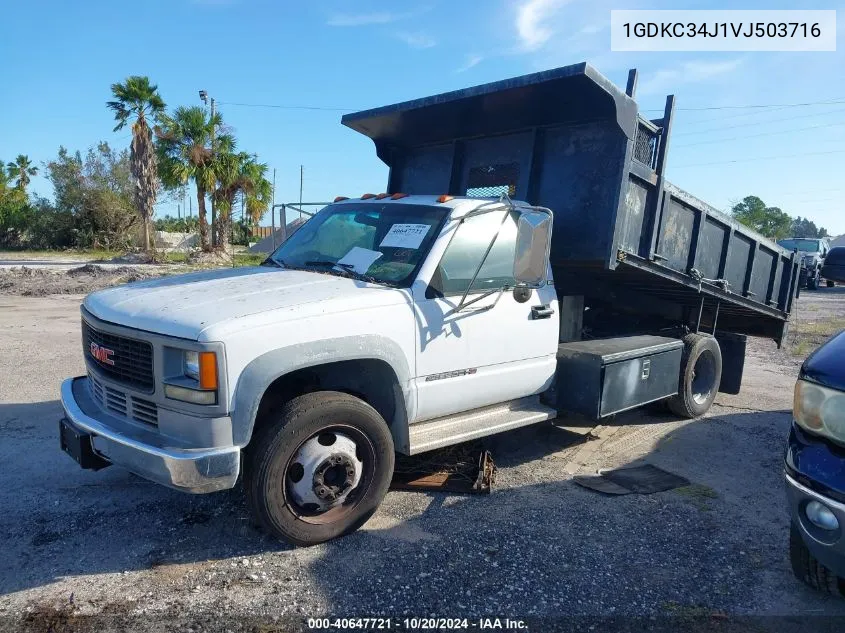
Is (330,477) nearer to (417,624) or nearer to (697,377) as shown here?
(417,624)

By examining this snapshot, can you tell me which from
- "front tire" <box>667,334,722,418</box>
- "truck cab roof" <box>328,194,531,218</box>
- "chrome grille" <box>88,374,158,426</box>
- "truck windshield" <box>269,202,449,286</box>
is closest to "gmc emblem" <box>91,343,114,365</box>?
"chrome grille" <box>88,374,158,426</box>

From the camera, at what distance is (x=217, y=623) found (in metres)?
2.88

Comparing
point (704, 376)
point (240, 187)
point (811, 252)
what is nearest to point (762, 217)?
point (811, 252)

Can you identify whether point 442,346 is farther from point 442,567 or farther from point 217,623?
point 217,623

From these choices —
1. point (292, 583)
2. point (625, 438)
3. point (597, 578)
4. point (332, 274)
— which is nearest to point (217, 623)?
point (292, 583)

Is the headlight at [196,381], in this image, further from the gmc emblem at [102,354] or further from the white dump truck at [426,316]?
the gmc emblem at [102,354]

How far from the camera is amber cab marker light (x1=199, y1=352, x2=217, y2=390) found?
121 inches

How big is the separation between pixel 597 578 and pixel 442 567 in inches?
32.6

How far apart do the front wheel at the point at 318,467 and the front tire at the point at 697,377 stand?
369 centimetres

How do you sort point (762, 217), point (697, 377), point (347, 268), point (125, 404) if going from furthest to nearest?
point (762, 217), point (697, 377), point (347, 268), point (125, 404)

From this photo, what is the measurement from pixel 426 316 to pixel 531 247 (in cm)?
78

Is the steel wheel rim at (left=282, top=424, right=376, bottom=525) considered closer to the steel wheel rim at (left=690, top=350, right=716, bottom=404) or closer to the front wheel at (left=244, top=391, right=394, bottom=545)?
the front wheel at (left=244, top=391, right=394, bottom=545)

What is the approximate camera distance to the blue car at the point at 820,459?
2.56 meters

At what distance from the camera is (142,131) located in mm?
29750
